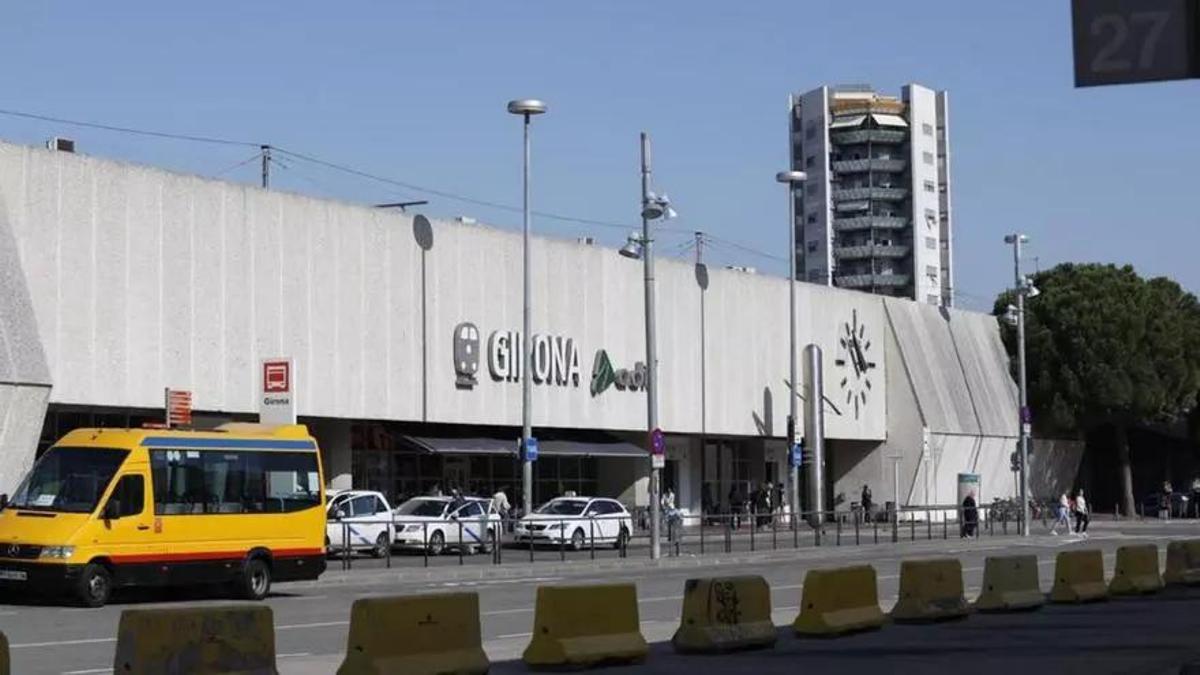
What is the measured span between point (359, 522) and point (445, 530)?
364cm

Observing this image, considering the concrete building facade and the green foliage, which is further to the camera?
the concrete building facade

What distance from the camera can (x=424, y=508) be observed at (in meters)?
46.0

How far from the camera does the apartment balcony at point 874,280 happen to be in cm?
16512

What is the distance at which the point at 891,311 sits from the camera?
77.5m

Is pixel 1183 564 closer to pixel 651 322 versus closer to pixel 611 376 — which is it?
pixel 651 322

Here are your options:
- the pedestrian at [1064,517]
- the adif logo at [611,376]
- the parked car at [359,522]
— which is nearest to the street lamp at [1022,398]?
the pedestrian at [1064,517]

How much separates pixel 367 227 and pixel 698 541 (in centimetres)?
1227

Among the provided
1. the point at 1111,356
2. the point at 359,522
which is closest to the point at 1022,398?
the point at 1111,356

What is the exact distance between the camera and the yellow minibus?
27.6 m

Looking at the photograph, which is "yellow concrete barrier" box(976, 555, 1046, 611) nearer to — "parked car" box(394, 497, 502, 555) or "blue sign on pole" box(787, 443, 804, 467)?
"parked car" box(394, 497, 502, 555)

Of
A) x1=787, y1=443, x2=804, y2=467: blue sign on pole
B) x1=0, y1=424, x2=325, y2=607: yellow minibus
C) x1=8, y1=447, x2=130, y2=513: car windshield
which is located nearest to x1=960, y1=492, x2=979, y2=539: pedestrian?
x1=787, y1=443, x2=804, y2=467: blue sign on pole

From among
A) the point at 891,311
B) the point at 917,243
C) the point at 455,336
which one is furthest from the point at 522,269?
the point at 917,243

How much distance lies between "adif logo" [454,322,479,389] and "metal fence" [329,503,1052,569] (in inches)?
259

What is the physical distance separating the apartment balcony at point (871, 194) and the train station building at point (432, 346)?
279 feet
